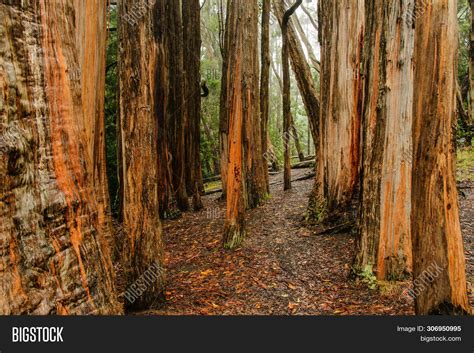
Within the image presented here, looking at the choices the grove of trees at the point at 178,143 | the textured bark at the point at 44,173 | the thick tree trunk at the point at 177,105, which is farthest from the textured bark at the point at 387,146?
the thick tree trunk at the point at 177,105

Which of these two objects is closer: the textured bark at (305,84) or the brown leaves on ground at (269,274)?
the brown leaves on ground at (269,274)

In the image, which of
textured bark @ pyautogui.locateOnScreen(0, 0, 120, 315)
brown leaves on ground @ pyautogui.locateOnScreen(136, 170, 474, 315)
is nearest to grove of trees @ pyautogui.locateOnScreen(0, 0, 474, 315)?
textured bark @ pyautogui.locateOnScreen(0, 0, 120, 315)

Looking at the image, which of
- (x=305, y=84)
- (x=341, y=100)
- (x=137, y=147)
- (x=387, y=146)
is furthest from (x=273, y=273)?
(x=305, y=84)

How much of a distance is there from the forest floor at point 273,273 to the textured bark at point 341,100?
99 centimetres

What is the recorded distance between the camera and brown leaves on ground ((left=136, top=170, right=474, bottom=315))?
507 centimetres

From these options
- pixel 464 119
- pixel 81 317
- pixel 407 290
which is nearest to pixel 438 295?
pixel 407 290

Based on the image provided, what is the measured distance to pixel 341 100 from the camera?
306 inches

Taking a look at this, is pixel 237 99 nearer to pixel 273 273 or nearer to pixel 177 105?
pixel 273 273

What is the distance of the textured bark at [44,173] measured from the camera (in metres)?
2.03

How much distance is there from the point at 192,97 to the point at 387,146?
7.64 meters

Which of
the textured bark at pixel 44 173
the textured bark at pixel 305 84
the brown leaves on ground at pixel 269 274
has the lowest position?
the brown leaves on ground at pixel 269 274

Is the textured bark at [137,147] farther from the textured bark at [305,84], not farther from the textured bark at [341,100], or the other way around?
the textured bark at [305,84]

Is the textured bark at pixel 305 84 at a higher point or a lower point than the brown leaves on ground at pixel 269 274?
higher

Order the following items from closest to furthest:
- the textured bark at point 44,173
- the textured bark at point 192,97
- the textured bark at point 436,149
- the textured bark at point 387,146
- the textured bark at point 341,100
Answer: the textured bark at point 44,173
the textured bark at point 436,149
the textured bark at point 387,146
the textured bark at point 341,100
the textured bark at point 192,97
